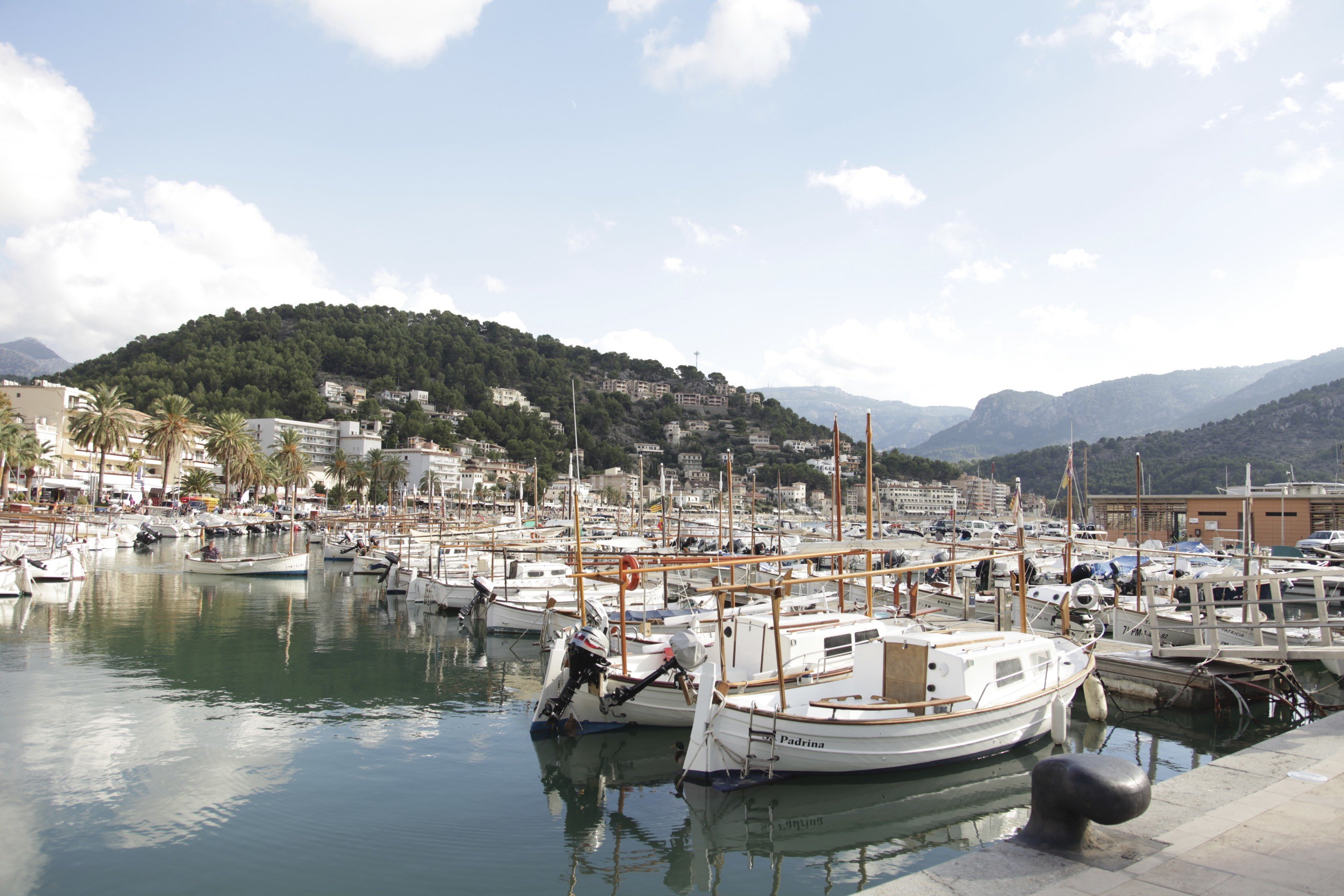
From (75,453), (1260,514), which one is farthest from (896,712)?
(75,453)

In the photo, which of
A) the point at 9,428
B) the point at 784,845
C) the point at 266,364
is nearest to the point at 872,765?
the point at 784,845

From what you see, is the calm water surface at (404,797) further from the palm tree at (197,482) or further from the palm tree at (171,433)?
the palm tree at (197,482)

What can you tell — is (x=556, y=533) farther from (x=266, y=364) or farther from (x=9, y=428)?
(x=266, y=364)

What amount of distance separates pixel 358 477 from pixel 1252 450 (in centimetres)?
16597

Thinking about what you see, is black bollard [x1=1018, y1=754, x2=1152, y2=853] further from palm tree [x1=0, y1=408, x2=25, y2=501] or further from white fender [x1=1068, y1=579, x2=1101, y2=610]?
palm tree [x1=0, y1=408, x2=25, y2=501]

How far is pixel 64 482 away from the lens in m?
84.4

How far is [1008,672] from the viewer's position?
15.2 m

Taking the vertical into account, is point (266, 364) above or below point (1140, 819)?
above

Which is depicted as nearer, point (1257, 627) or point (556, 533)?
point (1257, 627)

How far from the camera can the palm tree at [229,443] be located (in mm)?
86688

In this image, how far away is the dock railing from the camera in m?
14.9

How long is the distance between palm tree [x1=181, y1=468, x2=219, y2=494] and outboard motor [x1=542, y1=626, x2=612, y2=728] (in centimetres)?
9741

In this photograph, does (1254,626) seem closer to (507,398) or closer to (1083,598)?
(1083,598)

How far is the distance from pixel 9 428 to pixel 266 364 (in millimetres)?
93751
